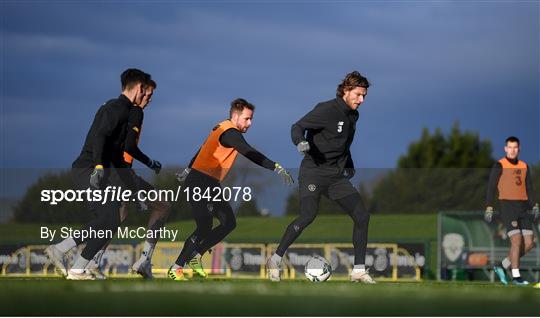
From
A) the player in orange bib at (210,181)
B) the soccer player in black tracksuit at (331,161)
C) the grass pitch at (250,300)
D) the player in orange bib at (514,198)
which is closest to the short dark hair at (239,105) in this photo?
the player in orange bib at (210,181)

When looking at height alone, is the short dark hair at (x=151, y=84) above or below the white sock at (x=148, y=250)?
above

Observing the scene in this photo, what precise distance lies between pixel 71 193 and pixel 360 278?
22.4 ft

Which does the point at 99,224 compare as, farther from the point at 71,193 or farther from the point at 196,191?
the point at 71,193

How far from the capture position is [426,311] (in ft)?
25.0

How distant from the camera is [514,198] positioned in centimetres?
1731

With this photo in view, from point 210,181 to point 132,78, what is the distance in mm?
2255

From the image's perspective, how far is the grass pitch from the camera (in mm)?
7473

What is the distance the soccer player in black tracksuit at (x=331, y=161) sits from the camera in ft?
43.0

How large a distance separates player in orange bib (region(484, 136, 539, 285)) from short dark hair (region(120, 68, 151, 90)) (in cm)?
720

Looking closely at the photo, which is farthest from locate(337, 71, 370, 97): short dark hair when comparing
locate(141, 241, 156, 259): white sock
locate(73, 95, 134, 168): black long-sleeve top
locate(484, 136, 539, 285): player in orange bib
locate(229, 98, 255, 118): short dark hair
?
locate(484, 136, 539, 285): player in orange bib

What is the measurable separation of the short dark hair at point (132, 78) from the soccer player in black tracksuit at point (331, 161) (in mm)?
2119

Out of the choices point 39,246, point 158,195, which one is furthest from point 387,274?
point 158,195

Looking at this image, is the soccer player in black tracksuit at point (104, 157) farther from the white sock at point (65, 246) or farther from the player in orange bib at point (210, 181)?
the player in orange bib at point (210, 181)

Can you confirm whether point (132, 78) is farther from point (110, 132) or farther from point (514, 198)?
point (514, 198)
